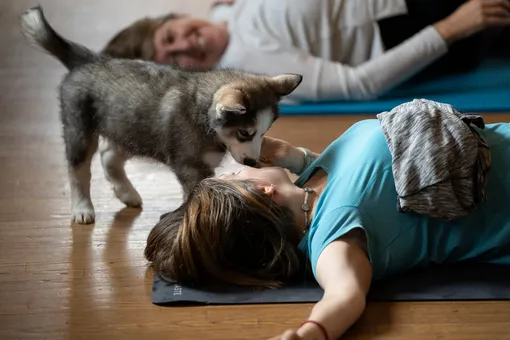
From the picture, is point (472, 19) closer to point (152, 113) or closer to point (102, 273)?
point (152, 113)

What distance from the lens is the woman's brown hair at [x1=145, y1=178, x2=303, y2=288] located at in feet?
5.80

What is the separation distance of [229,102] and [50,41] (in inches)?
28.1

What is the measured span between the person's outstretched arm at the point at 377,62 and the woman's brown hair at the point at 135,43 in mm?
433

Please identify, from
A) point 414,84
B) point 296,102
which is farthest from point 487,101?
point 296,102

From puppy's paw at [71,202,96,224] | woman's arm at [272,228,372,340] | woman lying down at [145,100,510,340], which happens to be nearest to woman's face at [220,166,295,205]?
woman lying down at [145,100,510,340]

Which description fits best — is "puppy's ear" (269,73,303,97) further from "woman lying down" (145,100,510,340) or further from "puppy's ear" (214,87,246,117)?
"woman lying down" (145,100,510,340)

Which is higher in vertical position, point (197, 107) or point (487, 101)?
point (197, 107)

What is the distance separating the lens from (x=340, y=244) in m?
1.70

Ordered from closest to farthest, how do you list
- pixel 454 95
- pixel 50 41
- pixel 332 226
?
pixel 332 226 < pixel 50 41 < pixel 454 95

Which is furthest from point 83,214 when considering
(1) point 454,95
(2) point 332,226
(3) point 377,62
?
(1) point 454,95

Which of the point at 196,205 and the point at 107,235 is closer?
the point at 196,205

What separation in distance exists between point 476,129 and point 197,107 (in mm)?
762

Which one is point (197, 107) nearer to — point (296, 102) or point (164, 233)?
point (164, 233)

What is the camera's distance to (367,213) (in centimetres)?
175
